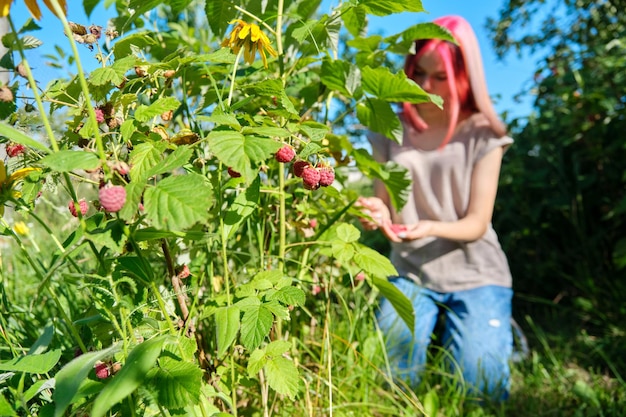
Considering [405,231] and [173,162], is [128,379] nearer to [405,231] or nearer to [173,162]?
[173,162]

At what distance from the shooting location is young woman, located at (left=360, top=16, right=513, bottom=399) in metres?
1.60

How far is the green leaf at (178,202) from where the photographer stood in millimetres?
492

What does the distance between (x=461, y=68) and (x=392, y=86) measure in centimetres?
93

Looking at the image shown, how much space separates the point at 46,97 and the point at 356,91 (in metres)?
0.51

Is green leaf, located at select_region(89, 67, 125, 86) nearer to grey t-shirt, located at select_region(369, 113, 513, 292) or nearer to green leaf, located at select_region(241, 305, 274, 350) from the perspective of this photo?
green leaf, located at select_region(241, 305, 274, 350)

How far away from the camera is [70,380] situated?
514 mm

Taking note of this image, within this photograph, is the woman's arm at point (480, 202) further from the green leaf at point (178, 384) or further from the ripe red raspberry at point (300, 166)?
the green leaf at point (178, 384)

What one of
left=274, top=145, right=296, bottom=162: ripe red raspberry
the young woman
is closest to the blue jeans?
the young woman

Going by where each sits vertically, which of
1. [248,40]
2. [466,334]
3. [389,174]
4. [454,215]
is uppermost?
[248,40]

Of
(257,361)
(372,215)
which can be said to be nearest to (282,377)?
(257,361)

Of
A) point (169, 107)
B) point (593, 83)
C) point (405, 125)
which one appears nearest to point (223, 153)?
point (169, 107)

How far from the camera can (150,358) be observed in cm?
52

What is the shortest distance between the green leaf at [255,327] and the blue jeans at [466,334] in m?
0.89

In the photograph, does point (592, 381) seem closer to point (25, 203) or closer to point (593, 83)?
point (593, 83)
